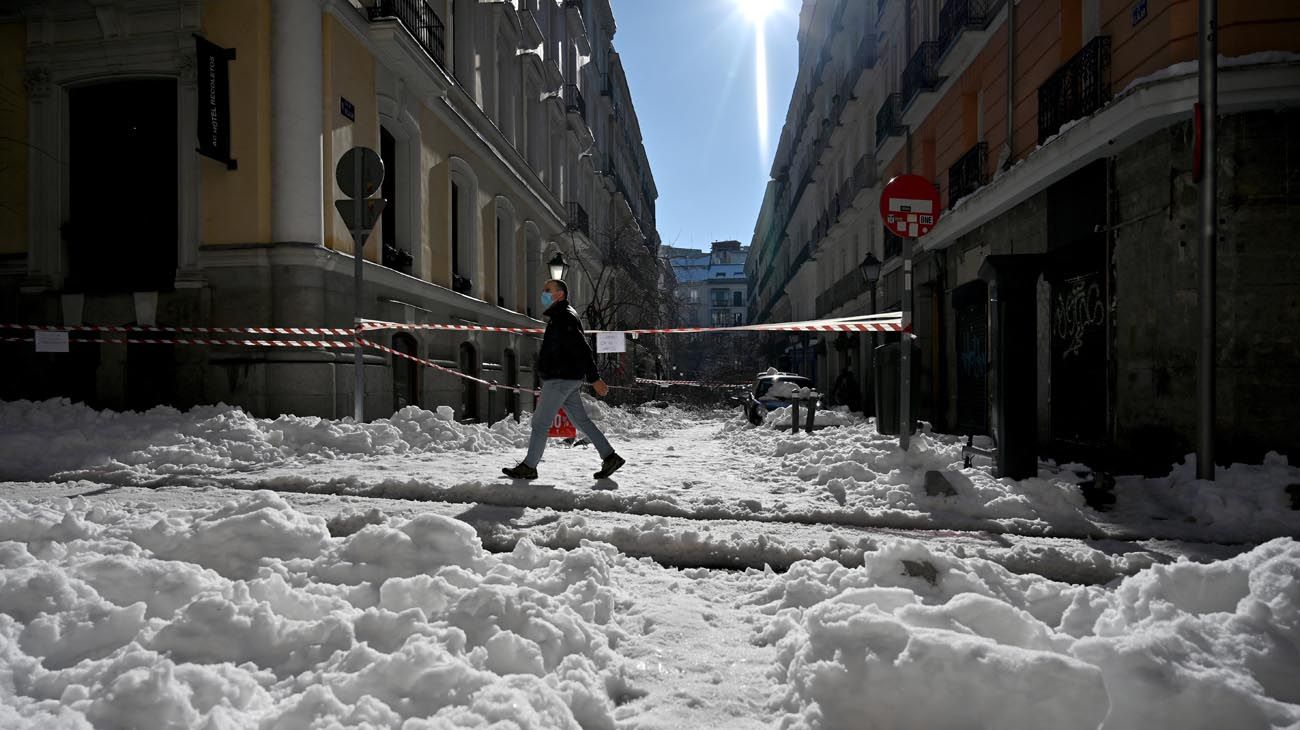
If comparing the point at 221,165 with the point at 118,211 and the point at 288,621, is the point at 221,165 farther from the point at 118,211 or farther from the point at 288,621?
the point at 288,621

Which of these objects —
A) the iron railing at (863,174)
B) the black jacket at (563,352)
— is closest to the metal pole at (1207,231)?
the black jacket at (563,352)

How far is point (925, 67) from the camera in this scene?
16078 millimetres

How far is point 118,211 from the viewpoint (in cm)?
1135

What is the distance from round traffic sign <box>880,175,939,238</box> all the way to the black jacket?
340cm

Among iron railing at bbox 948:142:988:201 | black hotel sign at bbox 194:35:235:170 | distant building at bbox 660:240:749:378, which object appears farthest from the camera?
distant building at bbox 660:240:749:378

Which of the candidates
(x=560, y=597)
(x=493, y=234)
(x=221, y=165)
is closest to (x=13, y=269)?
(x=221, y=165)

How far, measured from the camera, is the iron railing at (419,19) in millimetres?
12016

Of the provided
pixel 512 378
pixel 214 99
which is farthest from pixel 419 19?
pixel 512 378

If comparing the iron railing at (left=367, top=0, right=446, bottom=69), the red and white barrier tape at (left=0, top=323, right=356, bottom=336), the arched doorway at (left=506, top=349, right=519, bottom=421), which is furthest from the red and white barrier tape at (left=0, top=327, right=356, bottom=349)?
the arched doorway at (left=506, top=349, right=519, bottom=421)

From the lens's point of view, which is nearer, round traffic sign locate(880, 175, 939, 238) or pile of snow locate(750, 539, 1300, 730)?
pile of snow locate(750, 539, 1300, 730)

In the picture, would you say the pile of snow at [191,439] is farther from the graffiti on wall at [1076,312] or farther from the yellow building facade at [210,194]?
the graffiti on wall at [1076,312]

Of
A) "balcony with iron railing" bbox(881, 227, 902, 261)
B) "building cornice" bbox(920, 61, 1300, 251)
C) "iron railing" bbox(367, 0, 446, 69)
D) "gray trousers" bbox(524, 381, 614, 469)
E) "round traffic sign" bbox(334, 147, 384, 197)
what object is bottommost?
"gray trousers" bbox(524, 381, 614, 469)

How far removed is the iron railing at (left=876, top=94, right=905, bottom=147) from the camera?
18898 millimetres

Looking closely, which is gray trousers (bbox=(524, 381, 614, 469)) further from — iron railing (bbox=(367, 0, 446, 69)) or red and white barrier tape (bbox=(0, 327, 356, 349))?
iron railing (bbox=(367, 0, 446, 69))
